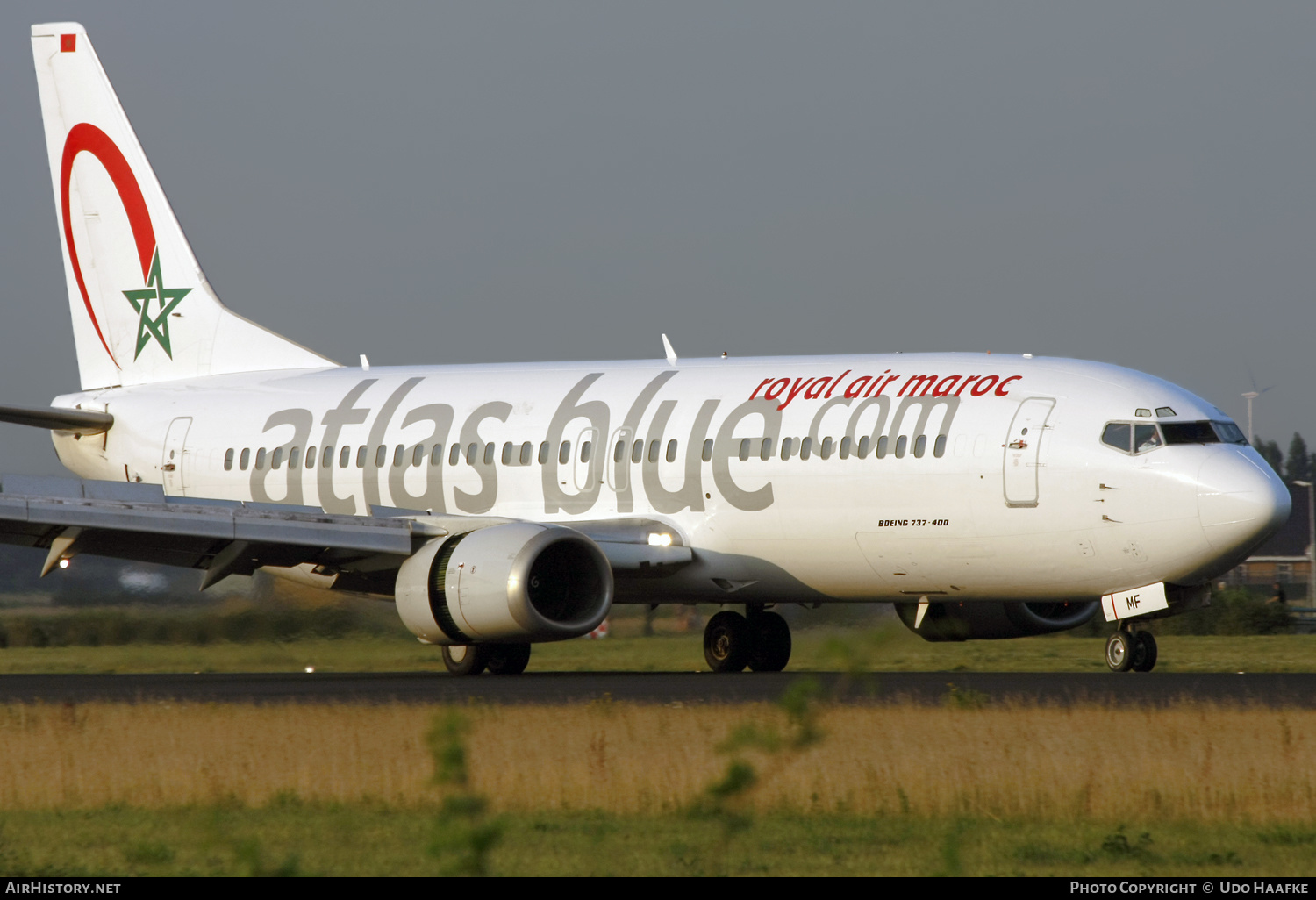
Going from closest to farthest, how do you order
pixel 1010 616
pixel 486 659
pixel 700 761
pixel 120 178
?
pixel 700 761 < pixel 1010 616 < pixel 486 659 < pixel 120 178

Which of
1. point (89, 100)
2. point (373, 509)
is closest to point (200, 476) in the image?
point (373, 509)

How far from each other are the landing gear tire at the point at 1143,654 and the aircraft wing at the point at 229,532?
533cm

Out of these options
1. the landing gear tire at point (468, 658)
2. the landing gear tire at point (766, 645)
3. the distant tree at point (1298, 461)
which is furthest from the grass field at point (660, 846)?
the distant tree at point (1298, 461)

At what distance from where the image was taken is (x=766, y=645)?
2339 centimetres

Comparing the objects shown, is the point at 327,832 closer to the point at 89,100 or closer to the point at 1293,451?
the point at 89,100

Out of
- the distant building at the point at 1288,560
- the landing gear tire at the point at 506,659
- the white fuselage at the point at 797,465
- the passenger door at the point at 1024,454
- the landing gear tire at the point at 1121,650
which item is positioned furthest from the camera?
the distant building at the point at 1288,560

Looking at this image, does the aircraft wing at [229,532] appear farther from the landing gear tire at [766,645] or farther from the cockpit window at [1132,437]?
the cockpit window at [1132,437]

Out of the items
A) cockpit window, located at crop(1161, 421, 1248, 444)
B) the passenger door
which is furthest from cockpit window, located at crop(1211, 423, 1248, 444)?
the passenger door

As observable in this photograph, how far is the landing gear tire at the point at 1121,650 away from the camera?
19328mm

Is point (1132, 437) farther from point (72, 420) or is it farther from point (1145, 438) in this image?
point (72, 420)

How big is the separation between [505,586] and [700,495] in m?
3.05

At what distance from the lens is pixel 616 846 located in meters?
9.65

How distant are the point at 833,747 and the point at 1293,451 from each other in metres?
149

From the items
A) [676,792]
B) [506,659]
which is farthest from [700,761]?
[506,659]
